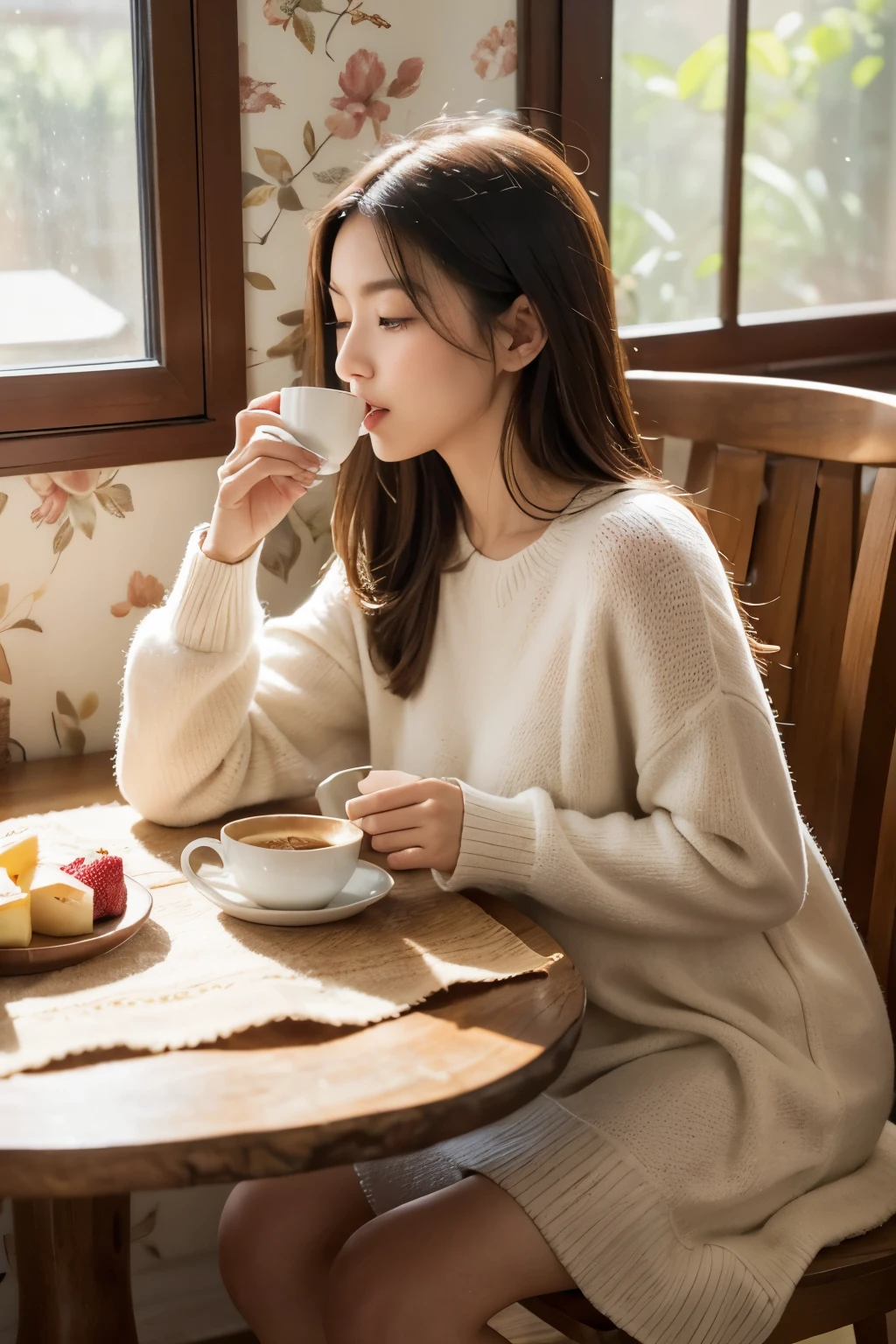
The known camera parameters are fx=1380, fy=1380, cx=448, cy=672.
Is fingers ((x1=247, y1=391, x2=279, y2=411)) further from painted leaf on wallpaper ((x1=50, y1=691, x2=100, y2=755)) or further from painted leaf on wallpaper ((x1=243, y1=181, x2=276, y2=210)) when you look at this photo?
painted leaf on wallpaper ((x1=50, y1=691, x2=100, y2=755))

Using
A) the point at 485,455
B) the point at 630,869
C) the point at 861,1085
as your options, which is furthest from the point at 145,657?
the point at 861,1085

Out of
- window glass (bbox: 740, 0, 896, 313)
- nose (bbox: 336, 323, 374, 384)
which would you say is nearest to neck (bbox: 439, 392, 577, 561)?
nose (bbox: 336, 323, 374, 384)

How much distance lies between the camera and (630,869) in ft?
3.78

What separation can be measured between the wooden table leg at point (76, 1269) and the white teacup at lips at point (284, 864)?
0.95ft

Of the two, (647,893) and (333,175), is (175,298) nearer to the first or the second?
(333,175)

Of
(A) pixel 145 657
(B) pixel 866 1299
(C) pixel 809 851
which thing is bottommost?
(B) pixel 866 1299

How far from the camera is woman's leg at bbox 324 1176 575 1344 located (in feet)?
3.47

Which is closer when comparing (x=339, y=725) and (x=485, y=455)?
(x=485, y=455)

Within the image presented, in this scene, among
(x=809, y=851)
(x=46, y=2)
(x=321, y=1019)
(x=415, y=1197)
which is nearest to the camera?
(x=321, y=1019)

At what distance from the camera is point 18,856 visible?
1.07 metres

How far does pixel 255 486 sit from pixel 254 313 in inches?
15.2

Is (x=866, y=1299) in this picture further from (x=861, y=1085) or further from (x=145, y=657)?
(x=145, y=657)

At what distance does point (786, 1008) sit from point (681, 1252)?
248mm

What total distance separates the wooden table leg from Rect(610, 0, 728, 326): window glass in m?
1.37
